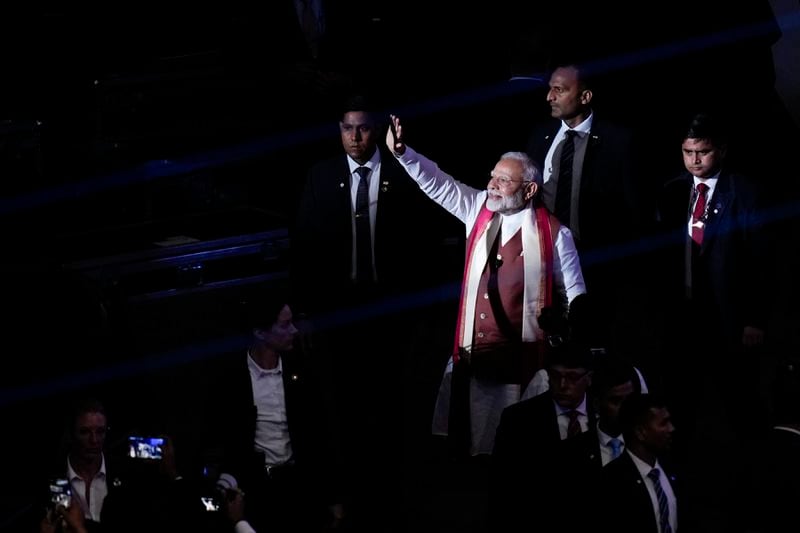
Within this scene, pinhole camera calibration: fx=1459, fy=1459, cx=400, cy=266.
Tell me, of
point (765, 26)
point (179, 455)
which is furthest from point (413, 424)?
point (765, 26)

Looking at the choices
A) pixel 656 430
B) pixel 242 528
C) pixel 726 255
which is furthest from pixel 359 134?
pixel 656 430

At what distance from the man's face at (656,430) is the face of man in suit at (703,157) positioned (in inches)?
71.6

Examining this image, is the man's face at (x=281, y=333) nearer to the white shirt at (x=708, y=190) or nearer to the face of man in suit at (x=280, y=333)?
the face of man in suit at (x=280, y=333)

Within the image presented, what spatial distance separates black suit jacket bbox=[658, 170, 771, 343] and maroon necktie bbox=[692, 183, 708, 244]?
0.03 m

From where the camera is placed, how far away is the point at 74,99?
8.52m

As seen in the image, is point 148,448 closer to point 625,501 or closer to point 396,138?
point 625,501

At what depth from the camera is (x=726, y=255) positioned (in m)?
6.68

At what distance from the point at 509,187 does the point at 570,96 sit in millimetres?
884

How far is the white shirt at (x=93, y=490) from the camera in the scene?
5602mm

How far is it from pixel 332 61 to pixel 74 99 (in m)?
1.57

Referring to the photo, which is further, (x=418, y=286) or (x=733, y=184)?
(x=418, y=286)

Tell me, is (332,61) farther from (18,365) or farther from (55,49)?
(18,365)

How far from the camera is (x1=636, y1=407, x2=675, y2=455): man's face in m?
5.20

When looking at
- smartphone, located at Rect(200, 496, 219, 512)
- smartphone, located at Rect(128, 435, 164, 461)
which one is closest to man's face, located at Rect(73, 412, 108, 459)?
smartphone, located at Rect(128, 435, 164, 461)
